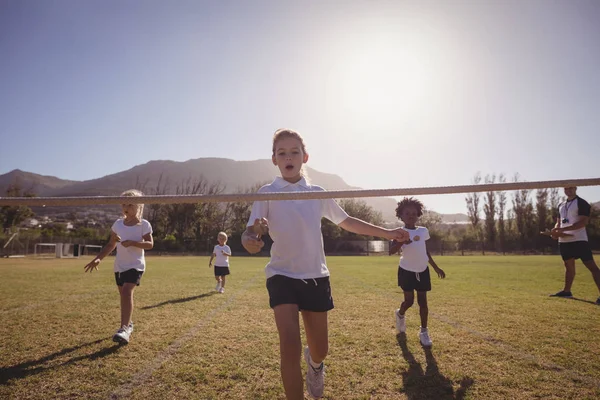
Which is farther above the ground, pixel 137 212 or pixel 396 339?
pixel 137 212

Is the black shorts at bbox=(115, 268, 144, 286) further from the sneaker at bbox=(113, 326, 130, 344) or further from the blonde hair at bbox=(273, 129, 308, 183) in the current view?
the blonde hair at bbox=(273, 129, 308, 183)

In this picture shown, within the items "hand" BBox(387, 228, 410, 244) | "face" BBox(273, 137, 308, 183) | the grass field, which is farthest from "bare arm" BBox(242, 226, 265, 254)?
the grass field

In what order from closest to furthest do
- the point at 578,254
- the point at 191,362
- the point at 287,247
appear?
the point at 287,247 → the point at 191,362 → the point at 578,254

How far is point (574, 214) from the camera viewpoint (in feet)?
27.3

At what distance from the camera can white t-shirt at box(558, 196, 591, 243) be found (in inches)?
321

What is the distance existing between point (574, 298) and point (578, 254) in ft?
5.53

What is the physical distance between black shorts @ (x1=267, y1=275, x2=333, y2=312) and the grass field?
103 cm

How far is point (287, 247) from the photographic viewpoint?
3221 mm

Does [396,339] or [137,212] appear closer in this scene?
[396,339]

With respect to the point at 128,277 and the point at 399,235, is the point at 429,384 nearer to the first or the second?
the point at 399,235

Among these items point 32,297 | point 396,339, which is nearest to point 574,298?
point 396,339

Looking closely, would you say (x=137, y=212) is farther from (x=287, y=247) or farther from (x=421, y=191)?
(x=421, y=191)

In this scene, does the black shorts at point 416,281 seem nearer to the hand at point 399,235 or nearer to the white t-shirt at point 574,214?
the hand at point 399,235

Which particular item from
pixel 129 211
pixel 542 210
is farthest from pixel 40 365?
pixel 542 210
